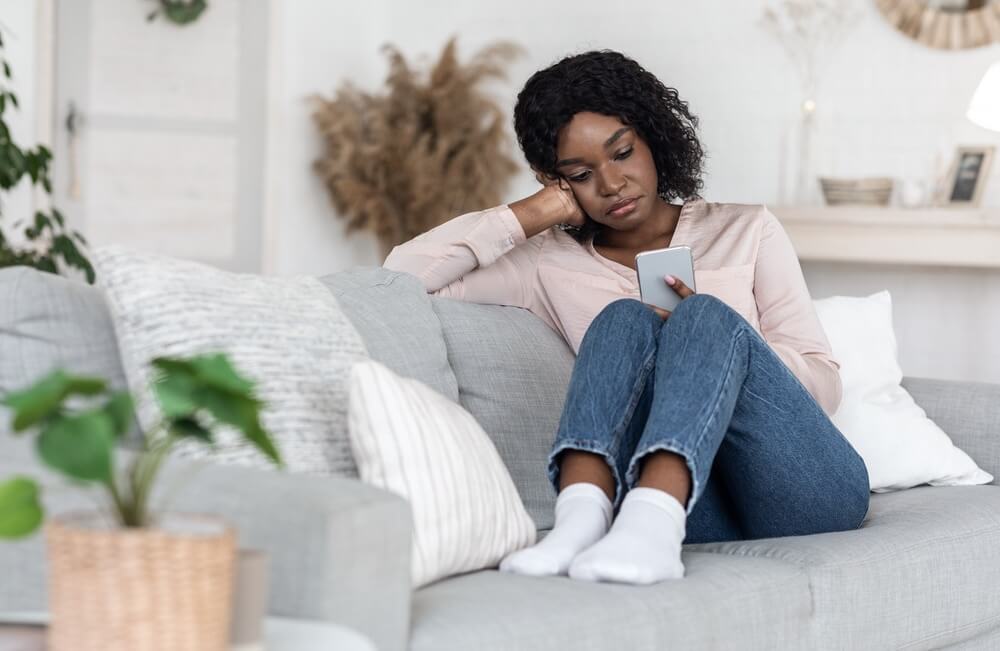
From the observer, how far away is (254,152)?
5059 millimetres

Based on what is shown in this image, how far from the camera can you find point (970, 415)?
97.3 inches

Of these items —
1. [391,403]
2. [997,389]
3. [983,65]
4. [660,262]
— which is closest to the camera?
[391,403]

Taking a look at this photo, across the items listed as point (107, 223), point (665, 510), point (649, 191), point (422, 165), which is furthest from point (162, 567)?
point (422, 165)

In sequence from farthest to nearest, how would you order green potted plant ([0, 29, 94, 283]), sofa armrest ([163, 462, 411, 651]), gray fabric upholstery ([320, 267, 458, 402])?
green potted plant ([0, 29, 94, 283]) → gray fabric upholstery ([320, 267, 458, 402]) → sofa armrest ([163, 462, 411, 651])

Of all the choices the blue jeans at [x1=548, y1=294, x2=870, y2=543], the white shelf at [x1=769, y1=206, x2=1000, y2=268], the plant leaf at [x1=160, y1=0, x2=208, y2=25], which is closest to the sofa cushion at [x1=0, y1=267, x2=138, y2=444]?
the blue jeans at [x1=548, y1=294, x2=870, y2=543]

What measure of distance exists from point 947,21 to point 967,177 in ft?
1.80

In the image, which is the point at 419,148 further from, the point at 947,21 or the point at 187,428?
the point at 187,428

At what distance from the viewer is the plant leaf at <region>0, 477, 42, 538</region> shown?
80 centimetres

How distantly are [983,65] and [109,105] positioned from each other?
3042 mm

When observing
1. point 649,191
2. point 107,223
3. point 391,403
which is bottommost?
point 107,223

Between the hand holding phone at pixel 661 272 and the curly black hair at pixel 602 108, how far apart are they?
32cm

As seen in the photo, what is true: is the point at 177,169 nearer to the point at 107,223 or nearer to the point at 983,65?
the point at 107,223

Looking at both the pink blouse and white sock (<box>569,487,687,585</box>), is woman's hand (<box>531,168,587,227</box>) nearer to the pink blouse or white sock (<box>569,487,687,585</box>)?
the pink blouse

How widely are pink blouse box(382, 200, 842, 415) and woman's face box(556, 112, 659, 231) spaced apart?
92 mm
